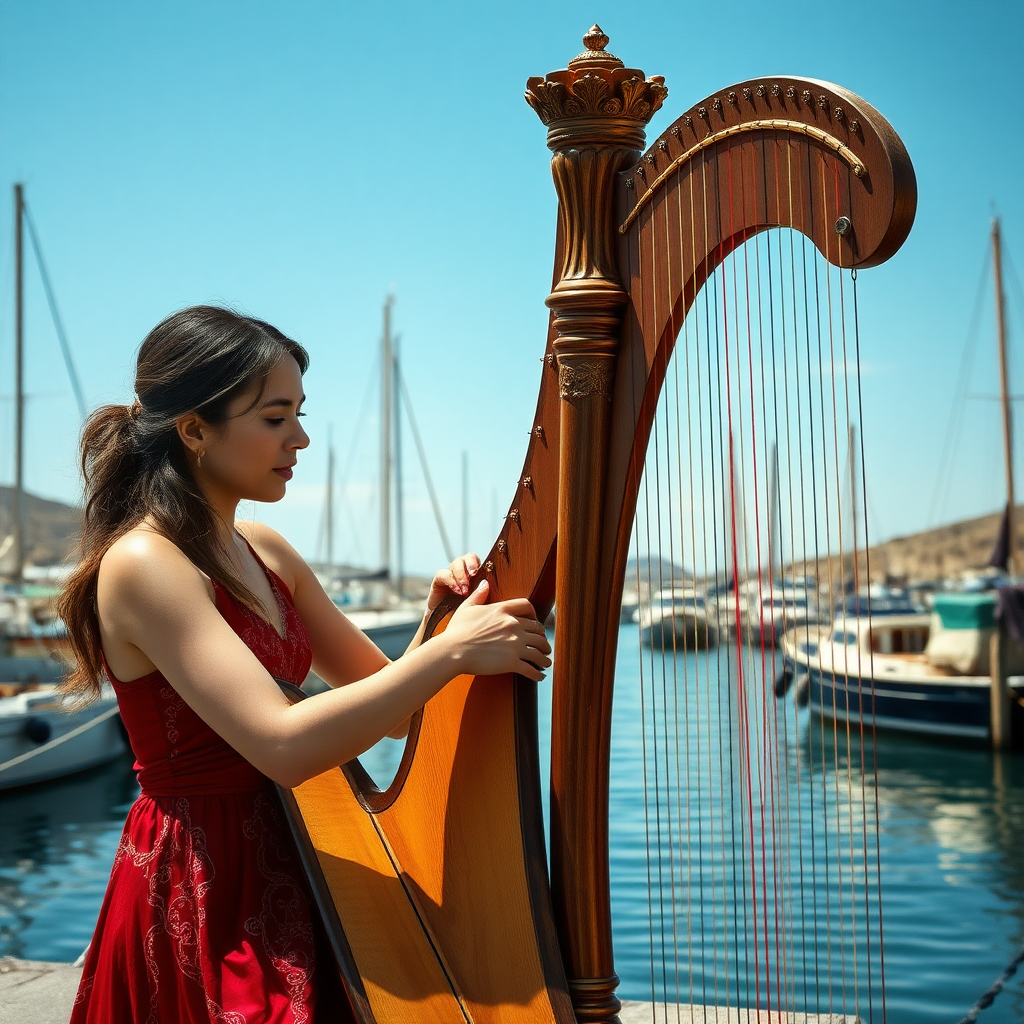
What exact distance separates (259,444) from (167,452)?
0.14m

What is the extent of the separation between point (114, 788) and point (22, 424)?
7.71m

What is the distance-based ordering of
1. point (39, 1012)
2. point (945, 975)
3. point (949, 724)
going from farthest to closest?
point (949, 724), point (945, 975), point (39, 1012)

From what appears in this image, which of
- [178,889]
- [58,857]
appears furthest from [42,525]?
[178,889]

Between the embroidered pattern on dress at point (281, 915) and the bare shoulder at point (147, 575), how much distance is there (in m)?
0.34

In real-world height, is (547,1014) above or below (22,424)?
below

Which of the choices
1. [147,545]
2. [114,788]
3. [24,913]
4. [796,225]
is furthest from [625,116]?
[114,788]

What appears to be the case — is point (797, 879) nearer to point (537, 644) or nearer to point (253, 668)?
point (537, 644)

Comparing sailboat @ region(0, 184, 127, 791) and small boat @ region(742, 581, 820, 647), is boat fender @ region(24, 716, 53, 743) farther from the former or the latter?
small boat @ region(742, 581, 820, 647)

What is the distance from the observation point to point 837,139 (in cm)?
136

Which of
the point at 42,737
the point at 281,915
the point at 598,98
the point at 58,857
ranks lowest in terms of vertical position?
the point at 58,857

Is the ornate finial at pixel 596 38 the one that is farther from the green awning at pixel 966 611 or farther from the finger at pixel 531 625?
the green awning at pixel 966 611

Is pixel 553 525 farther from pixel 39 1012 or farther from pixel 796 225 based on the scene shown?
pixel 39 1012

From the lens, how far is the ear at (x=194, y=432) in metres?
1.82

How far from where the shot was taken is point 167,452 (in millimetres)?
1833
